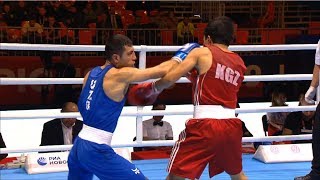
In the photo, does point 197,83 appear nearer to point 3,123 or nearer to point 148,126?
point 148,126

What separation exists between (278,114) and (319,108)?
2.37m

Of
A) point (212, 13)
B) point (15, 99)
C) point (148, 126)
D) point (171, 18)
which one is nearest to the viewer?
point (148, 126)

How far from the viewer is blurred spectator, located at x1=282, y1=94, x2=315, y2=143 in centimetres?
556

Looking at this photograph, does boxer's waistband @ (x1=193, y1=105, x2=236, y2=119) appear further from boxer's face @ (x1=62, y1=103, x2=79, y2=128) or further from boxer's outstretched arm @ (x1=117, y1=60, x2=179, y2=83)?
boxer's face @ (x1=62, y1=103, x2=79, y2=128)

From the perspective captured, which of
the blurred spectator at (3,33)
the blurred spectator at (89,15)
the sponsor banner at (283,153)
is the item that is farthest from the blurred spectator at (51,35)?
the sponsor banner at (283,153)

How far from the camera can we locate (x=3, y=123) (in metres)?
8.65

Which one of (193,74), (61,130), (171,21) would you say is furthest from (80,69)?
(193,74)

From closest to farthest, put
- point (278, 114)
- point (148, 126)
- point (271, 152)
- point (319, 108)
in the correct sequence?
1. point (319, 108)
2. point (271, 152)
3. point (148, 126)
4. point (278, 114)

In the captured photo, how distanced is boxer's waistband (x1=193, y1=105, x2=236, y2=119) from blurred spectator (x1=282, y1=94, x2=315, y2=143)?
98.3 inches

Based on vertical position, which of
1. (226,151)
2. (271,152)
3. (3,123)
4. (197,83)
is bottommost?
(3,123)

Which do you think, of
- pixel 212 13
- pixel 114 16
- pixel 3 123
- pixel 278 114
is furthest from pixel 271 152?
pixel 212 13

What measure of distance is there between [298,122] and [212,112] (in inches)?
108

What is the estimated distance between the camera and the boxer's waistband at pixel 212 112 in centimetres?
319

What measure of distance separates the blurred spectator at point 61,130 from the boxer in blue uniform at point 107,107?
6.00ft
